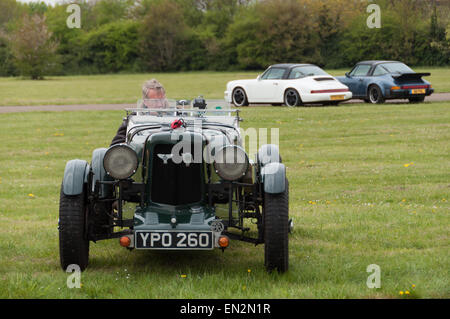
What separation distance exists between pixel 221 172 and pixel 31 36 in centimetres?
6920

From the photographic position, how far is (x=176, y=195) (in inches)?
211

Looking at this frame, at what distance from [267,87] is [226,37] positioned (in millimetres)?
55499

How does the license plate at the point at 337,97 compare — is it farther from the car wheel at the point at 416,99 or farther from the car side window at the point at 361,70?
the car wheel at the point at 416,99

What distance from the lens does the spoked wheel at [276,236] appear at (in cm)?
498

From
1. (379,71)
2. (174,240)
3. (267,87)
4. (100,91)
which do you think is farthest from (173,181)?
(100,91)

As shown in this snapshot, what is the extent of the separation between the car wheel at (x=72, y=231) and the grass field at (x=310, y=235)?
14 cm

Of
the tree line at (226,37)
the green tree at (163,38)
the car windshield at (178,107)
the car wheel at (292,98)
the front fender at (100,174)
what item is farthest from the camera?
the green tree at (163,38)

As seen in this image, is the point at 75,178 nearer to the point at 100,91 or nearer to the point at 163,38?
the point at 100,91

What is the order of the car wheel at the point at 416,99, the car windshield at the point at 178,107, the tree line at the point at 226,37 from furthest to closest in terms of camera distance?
the tree line at the point at 226,37
the car wheel at the point at 416,99
the car windshield at the point at 178,107

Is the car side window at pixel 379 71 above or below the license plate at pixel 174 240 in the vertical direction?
above

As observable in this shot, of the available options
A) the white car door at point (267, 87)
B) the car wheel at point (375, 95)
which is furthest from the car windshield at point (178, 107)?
the car wheel at point (375, 95)

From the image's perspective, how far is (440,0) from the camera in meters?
62.1
